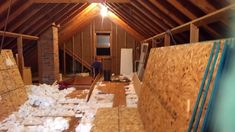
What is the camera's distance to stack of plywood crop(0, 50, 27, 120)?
13.5ft

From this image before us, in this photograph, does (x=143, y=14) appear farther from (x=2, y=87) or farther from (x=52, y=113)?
(x=2, y=87)

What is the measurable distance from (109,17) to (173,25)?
628 cm

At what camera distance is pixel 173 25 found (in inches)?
176

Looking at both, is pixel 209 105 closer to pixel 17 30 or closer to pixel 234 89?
pixel 234 89

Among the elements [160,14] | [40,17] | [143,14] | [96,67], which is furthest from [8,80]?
[96,67]

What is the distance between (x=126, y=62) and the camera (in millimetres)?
10750

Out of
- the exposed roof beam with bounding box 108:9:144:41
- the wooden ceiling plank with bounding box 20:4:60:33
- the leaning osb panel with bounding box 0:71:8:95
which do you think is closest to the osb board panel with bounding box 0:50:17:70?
the leaning osb panel with bounding box 0:71:8:95

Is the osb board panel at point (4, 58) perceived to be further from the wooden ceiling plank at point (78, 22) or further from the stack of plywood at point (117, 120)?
the wooden ceiling plank at point (78, 22)

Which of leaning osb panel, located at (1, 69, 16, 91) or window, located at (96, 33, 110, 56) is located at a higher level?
window, located at (96, 33, 110, 56)

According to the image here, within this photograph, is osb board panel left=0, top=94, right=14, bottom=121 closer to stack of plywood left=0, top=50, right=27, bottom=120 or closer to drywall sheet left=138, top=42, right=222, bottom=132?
stack of plywood left=0, top=50, right=27, bottom=120

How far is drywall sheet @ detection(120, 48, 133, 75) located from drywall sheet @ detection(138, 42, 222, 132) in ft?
25.4

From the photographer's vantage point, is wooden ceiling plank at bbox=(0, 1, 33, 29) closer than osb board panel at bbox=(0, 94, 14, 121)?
No

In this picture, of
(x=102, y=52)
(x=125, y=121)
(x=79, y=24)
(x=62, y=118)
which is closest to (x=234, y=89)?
(x=125, y=121)

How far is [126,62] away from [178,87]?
8.66 metres
